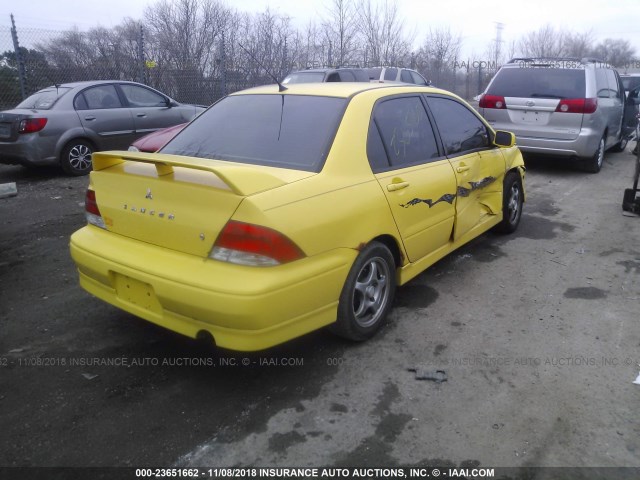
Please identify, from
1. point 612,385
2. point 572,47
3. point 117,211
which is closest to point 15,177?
point 117,211

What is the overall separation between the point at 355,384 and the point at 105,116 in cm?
740

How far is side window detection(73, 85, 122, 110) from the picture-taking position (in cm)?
854

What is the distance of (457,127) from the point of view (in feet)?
14.9

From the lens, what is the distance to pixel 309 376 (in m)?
3.10

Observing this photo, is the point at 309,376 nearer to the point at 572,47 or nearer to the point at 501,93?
the point at 501,93

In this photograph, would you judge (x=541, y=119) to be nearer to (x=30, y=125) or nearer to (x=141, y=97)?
(x=141, y=97)

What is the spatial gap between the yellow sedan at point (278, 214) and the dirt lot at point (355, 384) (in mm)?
367

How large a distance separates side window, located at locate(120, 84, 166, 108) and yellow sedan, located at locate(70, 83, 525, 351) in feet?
19.7

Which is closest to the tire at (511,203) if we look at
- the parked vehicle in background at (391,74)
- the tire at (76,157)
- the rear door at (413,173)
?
Result: the rear door at (413,173)

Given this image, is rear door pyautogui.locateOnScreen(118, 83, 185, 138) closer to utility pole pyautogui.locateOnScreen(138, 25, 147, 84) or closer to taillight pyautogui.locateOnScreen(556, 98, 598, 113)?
utility pole pyautogui.locateOnScreen(138, 25, 147, 84)

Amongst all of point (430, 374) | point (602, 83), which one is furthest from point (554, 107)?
point (430, 374)

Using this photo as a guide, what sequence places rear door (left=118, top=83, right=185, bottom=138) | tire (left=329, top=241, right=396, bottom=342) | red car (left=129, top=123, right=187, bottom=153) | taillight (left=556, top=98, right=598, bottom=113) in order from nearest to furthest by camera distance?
tire (left=329, top=241, right=396, bottom=342), red car (left=129, top=123, right=187, bottom=153), taillight (left=556, top=98, right=598, bottom=113), rear door (left=118, top=83, right=185, bottom=138)

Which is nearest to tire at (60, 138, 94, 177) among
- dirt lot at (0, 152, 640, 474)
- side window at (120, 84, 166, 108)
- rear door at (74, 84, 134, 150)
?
rear door at (74, 84, 134, 150)

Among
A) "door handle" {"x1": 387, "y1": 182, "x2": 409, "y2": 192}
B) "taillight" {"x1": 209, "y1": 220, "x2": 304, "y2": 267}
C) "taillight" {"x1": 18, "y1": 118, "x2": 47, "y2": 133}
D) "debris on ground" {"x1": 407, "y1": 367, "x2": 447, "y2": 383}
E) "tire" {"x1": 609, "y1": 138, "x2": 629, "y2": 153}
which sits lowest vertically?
"debris on ground" {"x1": 407, "y1": 367, "x2": 447, "y2": 383}
